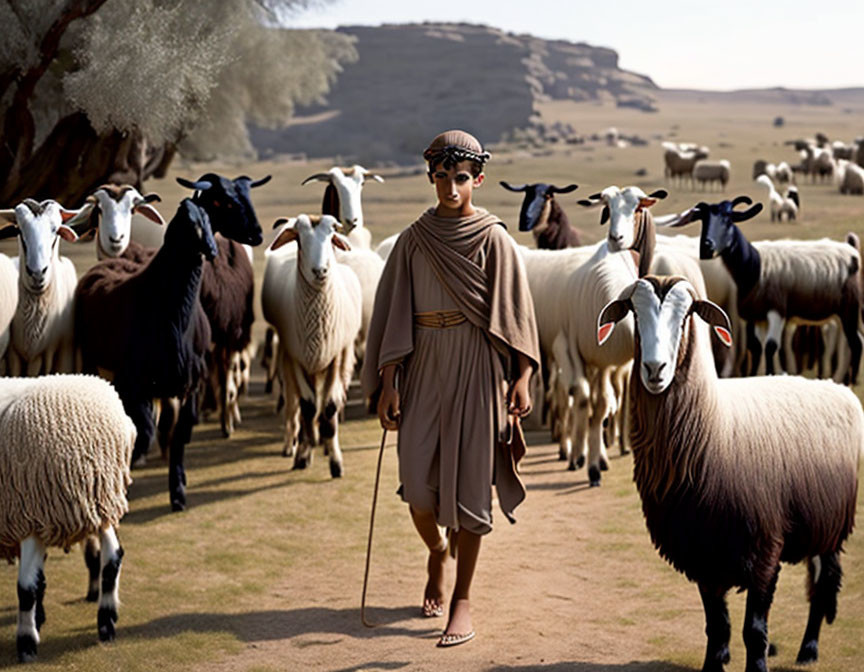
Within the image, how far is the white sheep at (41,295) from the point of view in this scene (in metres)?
7.92

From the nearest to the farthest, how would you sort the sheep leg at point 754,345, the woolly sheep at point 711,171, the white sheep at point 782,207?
the sheep leg at point 754,345, the white sheep at point 782,207, the woolly sheep at point 711,171

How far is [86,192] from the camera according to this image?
1767 cm

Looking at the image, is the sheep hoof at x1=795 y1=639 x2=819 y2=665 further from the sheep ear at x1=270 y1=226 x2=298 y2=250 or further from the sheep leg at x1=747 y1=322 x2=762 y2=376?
the sheep leg at x1=747 y1=322 x2=762 y2=376

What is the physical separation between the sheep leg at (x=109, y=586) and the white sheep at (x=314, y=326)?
3.66m

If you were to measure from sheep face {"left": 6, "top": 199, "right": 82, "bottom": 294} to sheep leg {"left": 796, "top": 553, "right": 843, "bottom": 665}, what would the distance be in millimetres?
5271

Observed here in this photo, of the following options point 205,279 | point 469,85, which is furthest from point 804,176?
point 469,85

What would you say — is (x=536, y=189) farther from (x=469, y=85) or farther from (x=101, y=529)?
(x=469, y=85)

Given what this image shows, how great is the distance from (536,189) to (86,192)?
326 inches

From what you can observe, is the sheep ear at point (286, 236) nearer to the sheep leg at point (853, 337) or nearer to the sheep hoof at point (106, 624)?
the sheep hoof at point (106, 624)

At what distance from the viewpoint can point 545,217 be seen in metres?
12.5

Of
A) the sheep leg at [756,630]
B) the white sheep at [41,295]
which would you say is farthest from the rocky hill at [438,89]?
the sheep leg at [756,630]

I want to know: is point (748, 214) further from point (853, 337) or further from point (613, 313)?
point (613, 313)

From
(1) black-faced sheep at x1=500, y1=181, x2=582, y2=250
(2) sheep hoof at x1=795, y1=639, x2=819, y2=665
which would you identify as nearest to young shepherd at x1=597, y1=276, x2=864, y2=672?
(2) sheep hoof at x1=795, y1=639, x2=819, y2=665

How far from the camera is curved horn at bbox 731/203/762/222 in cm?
1049
